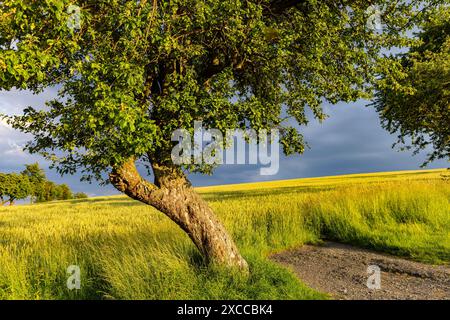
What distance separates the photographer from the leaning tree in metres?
6.18

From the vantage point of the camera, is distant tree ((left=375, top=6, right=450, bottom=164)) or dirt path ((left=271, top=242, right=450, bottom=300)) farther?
distant tree ((left=375, top=6, right=450, bottom=164))

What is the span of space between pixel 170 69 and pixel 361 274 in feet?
26.7

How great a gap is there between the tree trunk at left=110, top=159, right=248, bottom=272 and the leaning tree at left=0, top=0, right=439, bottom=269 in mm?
27

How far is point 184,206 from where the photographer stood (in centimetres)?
909

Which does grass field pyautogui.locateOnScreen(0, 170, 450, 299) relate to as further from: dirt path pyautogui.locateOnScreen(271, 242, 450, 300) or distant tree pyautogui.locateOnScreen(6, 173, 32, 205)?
distant tree pyautogui.locateOnScreen(6, 173, 32, 205)

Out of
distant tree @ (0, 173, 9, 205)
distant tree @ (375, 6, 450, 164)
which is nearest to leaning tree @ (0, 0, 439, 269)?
distant tree @ (375, 6, 450, 164)

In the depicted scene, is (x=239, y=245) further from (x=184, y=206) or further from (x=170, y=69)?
(x=170, y=69)

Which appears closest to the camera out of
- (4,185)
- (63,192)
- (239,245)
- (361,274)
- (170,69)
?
(170,69)

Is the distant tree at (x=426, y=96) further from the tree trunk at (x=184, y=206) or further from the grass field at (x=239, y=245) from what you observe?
the tree trunk at (x=184, y=206)

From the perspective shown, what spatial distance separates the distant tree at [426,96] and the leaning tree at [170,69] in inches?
377

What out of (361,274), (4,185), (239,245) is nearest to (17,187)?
(4,185)

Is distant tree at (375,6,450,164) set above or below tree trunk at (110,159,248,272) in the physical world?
above
